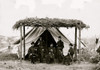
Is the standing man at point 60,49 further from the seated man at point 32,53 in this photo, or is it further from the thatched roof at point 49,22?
the seated man at point 32,53

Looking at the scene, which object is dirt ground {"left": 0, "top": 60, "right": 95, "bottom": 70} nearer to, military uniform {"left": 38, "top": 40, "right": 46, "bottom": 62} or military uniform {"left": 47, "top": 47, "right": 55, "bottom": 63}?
military uniform {"left": 47, "top": 47, "right": 55, "bottom": 63}

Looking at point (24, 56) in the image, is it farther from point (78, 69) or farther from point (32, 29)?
point (78, 69)

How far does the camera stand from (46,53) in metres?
20.2

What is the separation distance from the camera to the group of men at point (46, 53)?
19875 millimetres

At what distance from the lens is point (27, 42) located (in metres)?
22.2

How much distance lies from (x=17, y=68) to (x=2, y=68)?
83cm

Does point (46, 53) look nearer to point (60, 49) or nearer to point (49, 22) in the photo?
point (60, 49)

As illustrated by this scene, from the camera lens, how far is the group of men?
19875 mm

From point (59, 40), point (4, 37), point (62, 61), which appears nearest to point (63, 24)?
point (59, 40)

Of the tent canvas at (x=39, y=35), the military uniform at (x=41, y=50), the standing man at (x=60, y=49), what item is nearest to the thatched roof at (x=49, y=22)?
the standing man at (x=60, y=49)

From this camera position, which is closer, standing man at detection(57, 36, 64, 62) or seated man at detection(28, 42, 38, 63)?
seated man at detection(28, 42, 38, 63)

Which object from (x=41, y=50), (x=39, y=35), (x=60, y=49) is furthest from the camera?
(x=39, y=35)

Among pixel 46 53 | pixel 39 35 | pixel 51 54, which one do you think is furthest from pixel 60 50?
pixel 39 35

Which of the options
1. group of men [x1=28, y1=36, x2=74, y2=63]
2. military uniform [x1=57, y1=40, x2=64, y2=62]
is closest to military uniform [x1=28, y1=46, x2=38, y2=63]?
group of men [x1=28, y1=36, x2=74, y2=63]
